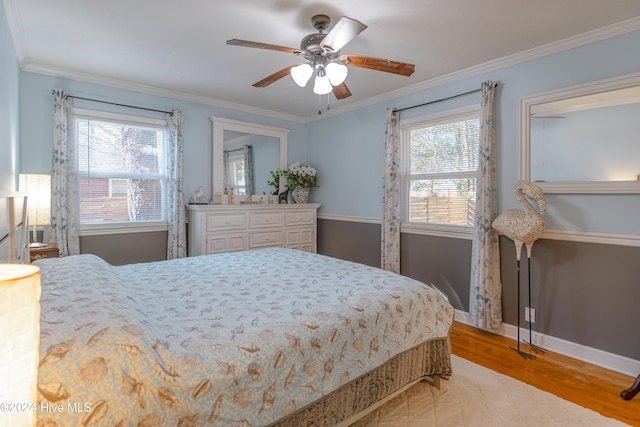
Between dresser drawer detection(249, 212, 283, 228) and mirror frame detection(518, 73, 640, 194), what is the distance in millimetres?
2853

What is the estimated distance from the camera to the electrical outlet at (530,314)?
2.85 m

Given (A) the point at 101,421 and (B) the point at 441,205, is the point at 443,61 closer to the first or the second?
(B) the point at 441,205

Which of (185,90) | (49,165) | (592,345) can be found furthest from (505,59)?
(49,165)

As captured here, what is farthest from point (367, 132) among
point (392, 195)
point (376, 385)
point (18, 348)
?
point (18, 348)

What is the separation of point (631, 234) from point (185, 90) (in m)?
4.36

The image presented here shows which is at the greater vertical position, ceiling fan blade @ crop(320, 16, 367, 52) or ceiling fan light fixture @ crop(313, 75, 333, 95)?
ceiling fan blade @ crop(320, 16, 367, 52)

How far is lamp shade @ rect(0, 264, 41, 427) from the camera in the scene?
442 millimetres

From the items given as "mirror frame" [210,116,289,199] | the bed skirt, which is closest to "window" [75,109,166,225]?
"mirror frame" [210,116,289,199]

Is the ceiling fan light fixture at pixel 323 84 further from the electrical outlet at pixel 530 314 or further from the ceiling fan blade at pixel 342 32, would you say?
the electrical outlet at pixel 530 314

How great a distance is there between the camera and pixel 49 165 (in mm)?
3236

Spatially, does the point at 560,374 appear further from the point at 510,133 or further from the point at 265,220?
the point at 265,220

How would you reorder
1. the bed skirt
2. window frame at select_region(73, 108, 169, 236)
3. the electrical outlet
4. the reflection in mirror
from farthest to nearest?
1. the reflection in mirror
2. window frame at select_region(73, 108, 169, 236)
3. the electrical outlet
4. the bed skirt

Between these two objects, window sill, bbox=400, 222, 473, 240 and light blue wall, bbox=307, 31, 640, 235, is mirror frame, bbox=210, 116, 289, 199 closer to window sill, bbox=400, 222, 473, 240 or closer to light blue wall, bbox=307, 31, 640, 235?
light blue wall, bbox=307, 31, 640, 235

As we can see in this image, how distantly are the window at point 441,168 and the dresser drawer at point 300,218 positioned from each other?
1.49 meters
